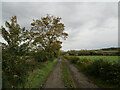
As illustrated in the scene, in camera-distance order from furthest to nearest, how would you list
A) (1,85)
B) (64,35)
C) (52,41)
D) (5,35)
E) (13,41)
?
(64,35) → (52,41) → (5,35) → (13,41) → (1,85)

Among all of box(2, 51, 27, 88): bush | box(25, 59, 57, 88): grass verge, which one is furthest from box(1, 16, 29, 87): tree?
box(25, 59, 57, 88): grass verge

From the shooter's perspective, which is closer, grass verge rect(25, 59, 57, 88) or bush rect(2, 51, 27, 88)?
bush rect(2, 51, 27, 88)

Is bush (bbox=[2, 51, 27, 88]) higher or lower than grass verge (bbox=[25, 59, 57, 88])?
higher

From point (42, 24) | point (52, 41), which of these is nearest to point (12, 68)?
point (52, 41)

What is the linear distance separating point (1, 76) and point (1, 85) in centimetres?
38

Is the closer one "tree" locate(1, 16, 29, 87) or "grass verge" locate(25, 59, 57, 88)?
"tree" locate(1, 16, 29, 87)

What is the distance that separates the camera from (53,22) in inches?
915

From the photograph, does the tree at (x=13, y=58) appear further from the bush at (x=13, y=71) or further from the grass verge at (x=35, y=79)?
the grass verge at (x=35, y=79)

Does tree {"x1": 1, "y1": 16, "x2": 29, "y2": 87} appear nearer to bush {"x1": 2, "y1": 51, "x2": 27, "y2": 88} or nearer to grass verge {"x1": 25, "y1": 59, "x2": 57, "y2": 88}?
bush {"x1": 2, "y1": 51, "x2": 27, "y2": 88}

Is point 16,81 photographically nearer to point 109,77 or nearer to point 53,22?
point 109,77

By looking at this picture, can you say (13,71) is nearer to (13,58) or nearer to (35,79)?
(13,58)

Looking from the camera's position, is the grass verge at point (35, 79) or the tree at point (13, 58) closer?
the tree at point (13, 58)

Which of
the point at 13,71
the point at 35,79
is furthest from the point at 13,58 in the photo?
the point at 35,79

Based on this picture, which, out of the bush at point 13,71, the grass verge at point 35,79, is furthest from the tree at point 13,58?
the grass verge at point 35,79
